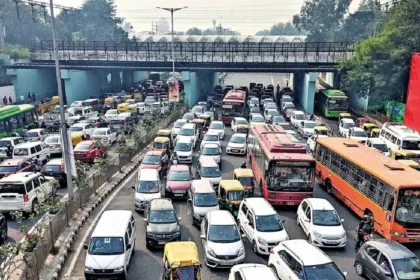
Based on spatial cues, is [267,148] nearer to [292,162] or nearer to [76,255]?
[292,162]

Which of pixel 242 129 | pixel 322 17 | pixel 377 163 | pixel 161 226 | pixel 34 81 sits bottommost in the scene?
pixel 242 129

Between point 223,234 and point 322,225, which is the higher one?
point 223,234

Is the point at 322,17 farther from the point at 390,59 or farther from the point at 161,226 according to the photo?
the point at 161,226

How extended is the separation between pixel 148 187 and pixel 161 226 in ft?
12.7

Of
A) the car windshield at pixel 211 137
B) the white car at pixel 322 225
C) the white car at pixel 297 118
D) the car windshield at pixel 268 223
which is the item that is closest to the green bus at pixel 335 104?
the white car at pixel 297 118

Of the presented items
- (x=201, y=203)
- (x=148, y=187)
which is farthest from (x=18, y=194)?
(x=201, y=203)

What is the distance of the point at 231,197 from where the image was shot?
18.1 meters

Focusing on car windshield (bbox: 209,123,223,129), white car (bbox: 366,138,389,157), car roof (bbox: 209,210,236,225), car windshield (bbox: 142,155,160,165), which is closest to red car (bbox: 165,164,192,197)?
car windshield (bbox: 142,155,160,165)

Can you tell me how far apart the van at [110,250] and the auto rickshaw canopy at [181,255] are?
146 cm

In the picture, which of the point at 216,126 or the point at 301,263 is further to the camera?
the point at 216,126

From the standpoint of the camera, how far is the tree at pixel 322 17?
307ft

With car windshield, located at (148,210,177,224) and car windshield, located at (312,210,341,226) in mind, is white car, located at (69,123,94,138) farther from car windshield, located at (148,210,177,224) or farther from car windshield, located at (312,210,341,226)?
→ car windshield, located at (312,210,341,226)

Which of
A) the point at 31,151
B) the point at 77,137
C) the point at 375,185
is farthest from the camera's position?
the point at 77,137

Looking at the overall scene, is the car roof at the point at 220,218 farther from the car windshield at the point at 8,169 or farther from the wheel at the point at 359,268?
the car windshield at the point at 8,169
